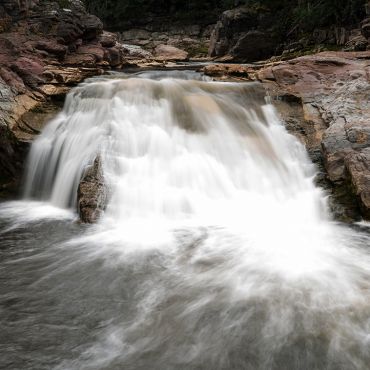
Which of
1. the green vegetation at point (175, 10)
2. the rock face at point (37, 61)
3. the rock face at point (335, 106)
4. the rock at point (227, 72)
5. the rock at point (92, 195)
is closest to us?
the rock at point (92, 195)

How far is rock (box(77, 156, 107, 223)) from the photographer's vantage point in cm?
619

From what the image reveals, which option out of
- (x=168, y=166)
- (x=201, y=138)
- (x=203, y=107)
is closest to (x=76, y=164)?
(x=168, y=166)

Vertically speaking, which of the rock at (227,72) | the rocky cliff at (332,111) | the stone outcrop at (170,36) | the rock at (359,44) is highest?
the stone outcrop at (170,36)

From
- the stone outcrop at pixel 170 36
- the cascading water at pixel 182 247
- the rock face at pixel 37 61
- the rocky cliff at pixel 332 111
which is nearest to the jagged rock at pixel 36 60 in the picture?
the rock face at pixel 37 61

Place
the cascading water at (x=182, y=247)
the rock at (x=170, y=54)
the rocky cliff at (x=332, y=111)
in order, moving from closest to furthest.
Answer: the cascading water at (x=182, y=247) → the rocky cliff at (x=332, y=111) → the rock at (x=170, y=54)

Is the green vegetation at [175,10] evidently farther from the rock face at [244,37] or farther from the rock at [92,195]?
the rock at [92,195]

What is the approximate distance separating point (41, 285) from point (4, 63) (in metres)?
7.67

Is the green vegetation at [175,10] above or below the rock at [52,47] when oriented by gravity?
above

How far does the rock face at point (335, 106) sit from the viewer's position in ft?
21.3

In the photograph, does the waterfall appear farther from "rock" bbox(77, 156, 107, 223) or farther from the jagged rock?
the jagged rock

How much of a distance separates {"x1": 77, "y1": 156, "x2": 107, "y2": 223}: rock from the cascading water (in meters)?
0.15

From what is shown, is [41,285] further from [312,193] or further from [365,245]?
[312,193]

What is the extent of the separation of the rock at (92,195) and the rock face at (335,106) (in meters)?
4.03

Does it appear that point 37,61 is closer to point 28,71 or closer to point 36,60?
point 36,60
